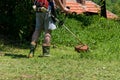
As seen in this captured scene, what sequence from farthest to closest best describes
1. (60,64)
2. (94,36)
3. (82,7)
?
(82,7) → (94,36) → (60,64)

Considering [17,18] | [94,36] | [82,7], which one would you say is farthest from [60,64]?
[82,7]

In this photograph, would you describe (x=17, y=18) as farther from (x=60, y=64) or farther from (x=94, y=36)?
(x=94, y=36)

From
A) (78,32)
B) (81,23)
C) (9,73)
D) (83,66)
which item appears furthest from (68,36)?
(9,73)

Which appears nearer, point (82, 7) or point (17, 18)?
point (17, 18)

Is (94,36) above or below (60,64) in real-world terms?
below

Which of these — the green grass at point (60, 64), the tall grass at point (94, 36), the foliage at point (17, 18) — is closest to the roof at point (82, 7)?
the tall grass at point (94, 36)

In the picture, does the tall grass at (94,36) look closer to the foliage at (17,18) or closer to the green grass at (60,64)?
the green grass at (60,64)

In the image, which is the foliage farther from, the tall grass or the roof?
the roof

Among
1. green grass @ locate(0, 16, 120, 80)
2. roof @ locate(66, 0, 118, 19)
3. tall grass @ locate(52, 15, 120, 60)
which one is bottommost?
roof @ locate(66, 0, 118, 19)

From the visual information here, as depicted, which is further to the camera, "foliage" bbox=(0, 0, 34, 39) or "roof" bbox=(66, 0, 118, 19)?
"roof" bbox=(66, 0, 118, 19)

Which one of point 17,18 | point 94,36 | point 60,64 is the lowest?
point 94,36

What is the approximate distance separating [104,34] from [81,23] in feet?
10.3

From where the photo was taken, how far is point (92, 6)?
3962 cm

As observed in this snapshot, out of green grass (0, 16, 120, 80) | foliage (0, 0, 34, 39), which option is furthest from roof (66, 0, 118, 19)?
foliage (0, 0, 34, 39)
